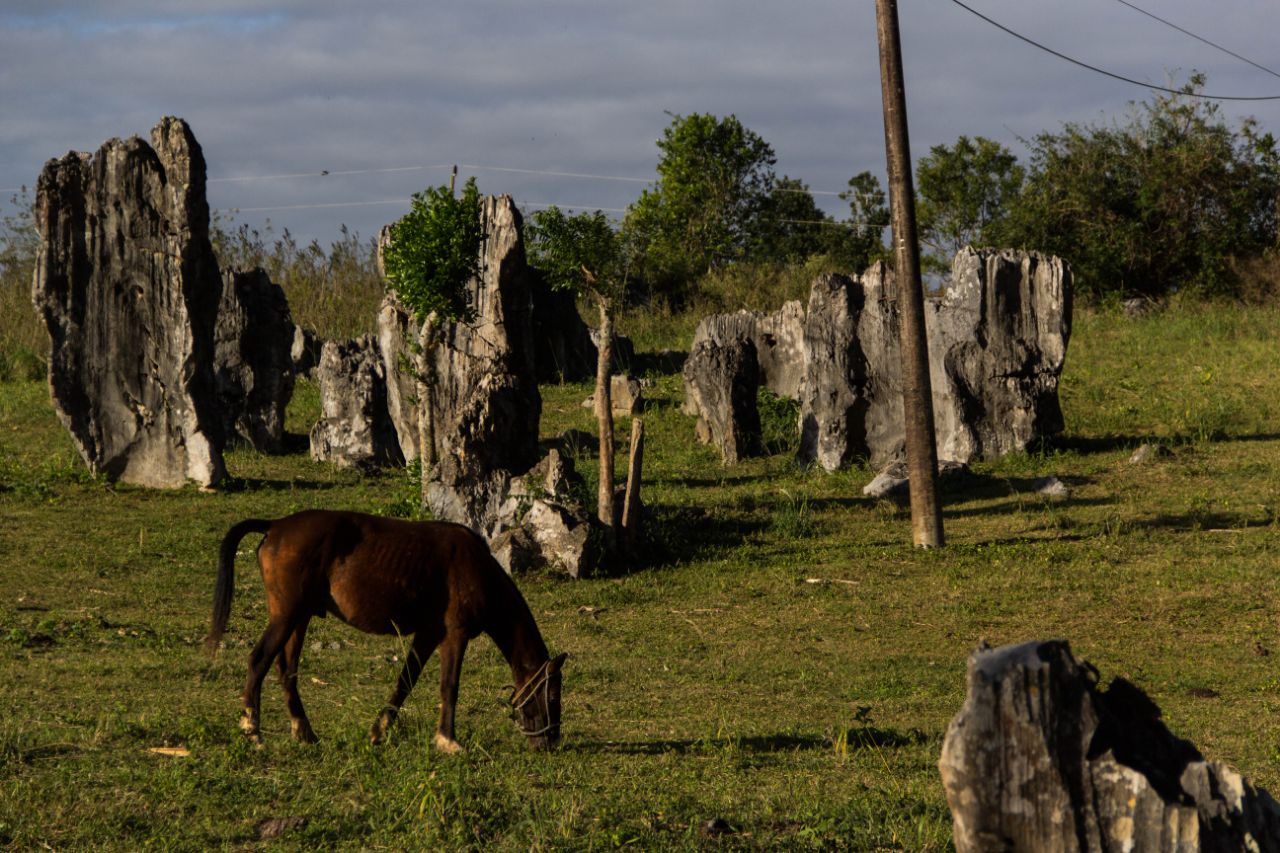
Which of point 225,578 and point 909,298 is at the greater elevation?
point 909,298

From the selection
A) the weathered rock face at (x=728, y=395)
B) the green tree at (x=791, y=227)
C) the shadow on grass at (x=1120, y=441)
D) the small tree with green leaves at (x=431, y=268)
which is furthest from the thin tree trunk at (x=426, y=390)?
the green tree at (x=791, y=227)

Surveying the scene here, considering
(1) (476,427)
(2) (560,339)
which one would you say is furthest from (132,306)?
(2) (560,339)

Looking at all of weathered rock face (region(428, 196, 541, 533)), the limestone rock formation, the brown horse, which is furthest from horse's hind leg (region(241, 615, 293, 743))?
the limestone rock formation

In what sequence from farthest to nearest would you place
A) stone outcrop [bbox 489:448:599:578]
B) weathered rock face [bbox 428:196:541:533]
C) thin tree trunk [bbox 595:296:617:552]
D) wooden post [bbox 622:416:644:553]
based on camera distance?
weathered rock face [bbox 428:196:541:533], wooden post [bbox 622:416:644:553], thin tree trunk [bbox 595:296:617:552], stone outcrop [bbox 489:448:599:578]

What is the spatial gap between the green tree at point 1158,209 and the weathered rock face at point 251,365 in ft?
65.2

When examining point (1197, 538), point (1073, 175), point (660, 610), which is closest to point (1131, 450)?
point (1197, 538)

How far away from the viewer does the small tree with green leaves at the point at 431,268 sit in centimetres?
1543

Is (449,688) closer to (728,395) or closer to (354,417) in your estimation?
(728,395)

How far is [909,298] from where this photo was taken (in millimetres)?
14234

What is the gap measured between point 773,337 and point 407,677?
1559cm

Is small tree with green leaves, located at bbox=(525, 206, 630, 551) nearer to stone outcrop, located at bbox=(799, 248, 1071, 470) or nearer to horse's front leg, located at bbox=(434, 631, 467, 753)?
stone outcrop, located at bbox=(799, 248, 1071, 470)

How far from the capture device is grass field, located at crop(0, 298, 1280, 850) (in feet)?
19.0

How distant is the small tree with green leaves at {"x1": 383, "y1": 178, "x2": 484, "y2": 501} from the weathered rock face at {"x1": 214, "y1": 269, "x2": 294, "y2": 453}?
204 inches

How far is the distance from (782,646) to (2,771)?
6390 millimetres
